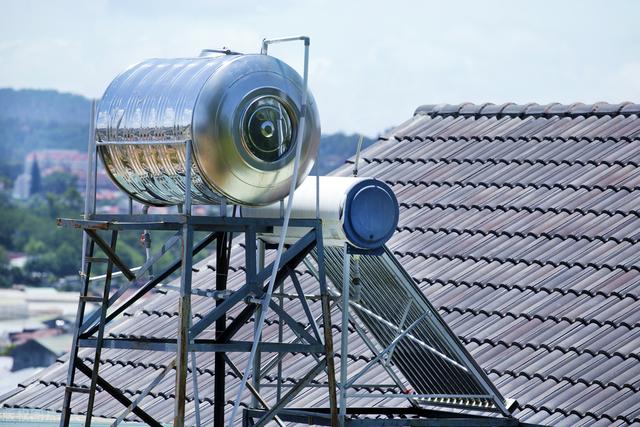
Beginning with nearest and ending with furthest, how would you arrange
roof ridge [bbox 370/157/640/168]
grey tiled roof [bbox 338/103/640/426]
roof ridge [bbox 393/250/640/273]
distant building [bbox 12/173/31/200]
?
1. grey tiled roof [bbox 338/103/640/426]
2. roof ridge [bbox 393/250/640/273]
3. roof ridge [bbox 370/157/640/168]
4. distant building [bbox 12/173/31/200]

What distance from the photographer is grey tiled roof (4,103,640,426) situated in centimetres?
1158

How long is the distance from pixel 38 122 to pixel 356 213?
139 m

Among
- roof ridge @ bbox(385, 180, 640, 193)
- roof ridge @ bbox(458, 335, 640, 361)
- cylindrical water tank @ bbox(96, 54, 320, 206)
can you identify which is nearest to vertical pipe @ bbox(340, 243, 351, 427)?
cylindrical water tank @ bbox(96, 54, 320, 206)

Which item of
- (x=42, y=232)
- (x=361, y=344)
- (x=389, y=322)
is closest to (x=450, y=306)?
(x=361, y=344)

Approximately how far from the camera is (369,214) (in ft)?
34.9

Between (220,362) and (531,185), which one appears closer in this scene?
(220,362)

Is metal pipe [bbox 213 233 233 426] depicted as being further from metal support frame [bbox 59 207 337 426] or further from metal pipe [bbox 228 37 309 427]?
metal pipe [bbox 228 37 309 427]

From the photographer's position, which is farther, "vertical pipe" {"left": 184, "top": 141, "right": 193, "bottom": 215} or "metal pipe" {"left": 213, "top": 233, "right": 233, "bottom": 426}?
"metal pipe" {"left": 213, "top": 233, "right": 233, "bottom": 426}

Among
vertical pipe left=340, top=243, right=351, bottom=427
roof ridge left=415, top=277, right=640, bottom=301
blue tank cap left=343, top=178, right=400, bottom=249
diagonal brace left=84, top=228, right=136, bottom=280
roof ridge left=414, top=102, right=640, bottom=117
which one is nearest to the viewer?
vertical pipe left=340, top=243, right=351, bottom=427

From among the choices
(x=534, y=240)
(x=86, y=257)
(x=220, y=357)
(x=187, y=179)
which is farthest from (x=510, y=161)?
(x=187, y=179)

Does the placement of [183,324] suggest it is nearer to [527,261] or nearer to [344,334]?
[344,334]

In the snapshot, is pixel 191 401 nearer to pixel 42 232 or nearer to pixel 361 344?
pixel 361 344

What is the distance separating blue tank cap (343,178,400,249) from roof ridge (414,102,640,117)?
185 inches

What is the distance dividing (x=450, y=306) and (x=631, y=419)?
101 inches
